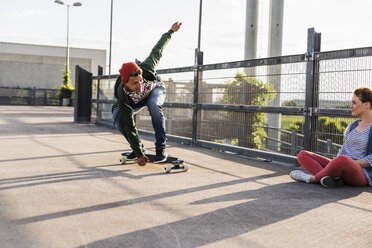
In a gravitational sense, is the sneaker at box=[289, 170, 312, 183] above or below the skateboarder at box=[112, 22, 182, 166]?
below

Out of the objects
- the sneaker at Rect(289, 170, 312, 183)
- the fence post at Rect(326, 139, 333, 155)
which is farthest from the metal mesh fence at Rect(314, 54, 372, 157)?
the sneaker at Rect(289, 170, 312, 183)

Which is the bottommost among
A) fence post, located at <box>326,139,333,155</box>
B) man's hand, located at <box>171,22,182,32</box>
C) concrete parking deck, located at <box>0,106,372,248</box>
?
concrete parking deck, located at <box>0,106,372,248</box>

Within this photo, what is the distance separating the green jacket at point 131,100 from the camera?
15.3ft

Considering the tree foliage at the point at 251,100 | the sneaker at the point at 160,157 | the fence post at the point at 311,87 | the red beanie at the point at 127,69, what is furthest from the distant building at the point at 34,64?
the red beanie at the point at 127,69

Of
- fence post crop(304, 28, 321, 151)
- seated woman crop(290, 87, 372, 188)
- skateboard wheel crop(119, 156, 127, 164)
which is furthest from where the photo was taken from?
fence post crop(304, 28, 321, 151)

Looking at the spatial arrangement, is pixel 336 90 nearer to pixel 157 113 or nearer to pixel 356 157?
pixel 356 157

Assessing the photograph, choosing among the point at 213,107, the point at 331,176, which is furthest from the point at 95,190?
the point at 213,107

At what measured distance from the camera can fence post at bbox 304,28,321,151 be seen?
5982 mm

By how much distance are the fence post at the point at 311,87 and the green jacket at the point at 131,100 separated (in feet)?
6.92

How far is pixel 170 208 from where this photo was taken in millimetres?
3455

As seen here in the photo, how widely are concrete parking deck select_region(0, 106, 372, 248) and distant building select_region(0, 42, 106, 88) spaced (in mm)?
52422

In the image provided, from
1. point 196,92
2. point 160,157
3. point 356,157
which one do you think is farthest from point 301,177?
point 196,92

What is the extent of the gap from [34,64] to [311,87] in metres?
54.7

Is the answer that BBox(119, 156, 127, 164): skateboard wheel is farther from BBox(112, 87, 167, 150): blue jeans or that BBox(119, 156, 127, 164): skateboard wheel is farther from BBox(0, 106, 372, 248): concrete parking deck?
BBox(112, 87, 167, 150): blue jeans
